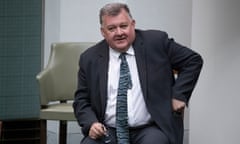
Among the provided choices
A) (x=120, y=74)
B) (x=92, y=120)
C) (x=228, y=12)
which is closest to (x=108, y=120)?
(x=92, y=120)

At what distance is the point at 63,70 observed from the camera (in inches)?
141

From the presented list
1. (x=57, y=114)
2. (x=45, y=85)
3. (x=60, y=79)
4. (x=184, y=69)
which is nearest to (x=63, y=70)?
(x=60, y=79)

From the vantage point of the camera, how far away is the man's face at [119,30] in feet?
7.62

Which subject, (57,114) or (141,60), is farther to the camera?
(57,114)

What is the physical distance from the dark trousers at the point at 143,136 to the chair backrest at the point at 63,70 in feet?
3.98

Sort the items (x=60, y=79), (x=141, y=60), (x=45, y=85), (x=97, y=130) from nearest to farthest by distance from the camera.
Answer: (x=97, y=130), (x=141, y=60), (x=45, y=85), (x=60, y=79)

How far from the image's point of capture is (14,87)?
14.4 feet

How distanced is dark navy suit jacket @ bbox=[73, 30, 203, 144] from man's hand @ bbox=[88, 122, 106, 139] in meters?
0.04

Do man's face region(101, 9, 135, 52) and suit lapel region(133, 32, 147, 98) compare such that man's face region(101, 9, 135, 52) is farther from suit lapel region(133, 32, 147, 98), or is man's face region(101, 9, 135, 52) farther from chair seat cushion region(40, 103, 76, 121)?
chair seat cushion region(40, 103, 76, 121)

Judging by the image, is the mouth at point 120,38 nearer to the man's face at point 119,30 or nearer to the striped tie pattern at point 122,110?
the man's face at point 119,30

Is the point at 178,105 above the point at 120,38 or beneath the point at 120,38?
beneath

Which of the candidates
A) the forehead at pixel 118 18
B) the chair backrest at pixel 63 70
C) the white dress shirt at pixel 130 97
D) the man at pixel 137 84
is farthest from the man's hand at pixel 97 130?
the chair backrest at pixel 63 70

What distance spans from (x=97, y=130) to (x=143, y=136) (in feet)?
0.76

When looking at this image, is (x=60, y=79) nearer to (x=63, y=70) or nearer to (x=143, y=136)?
(x=63, y=70)
